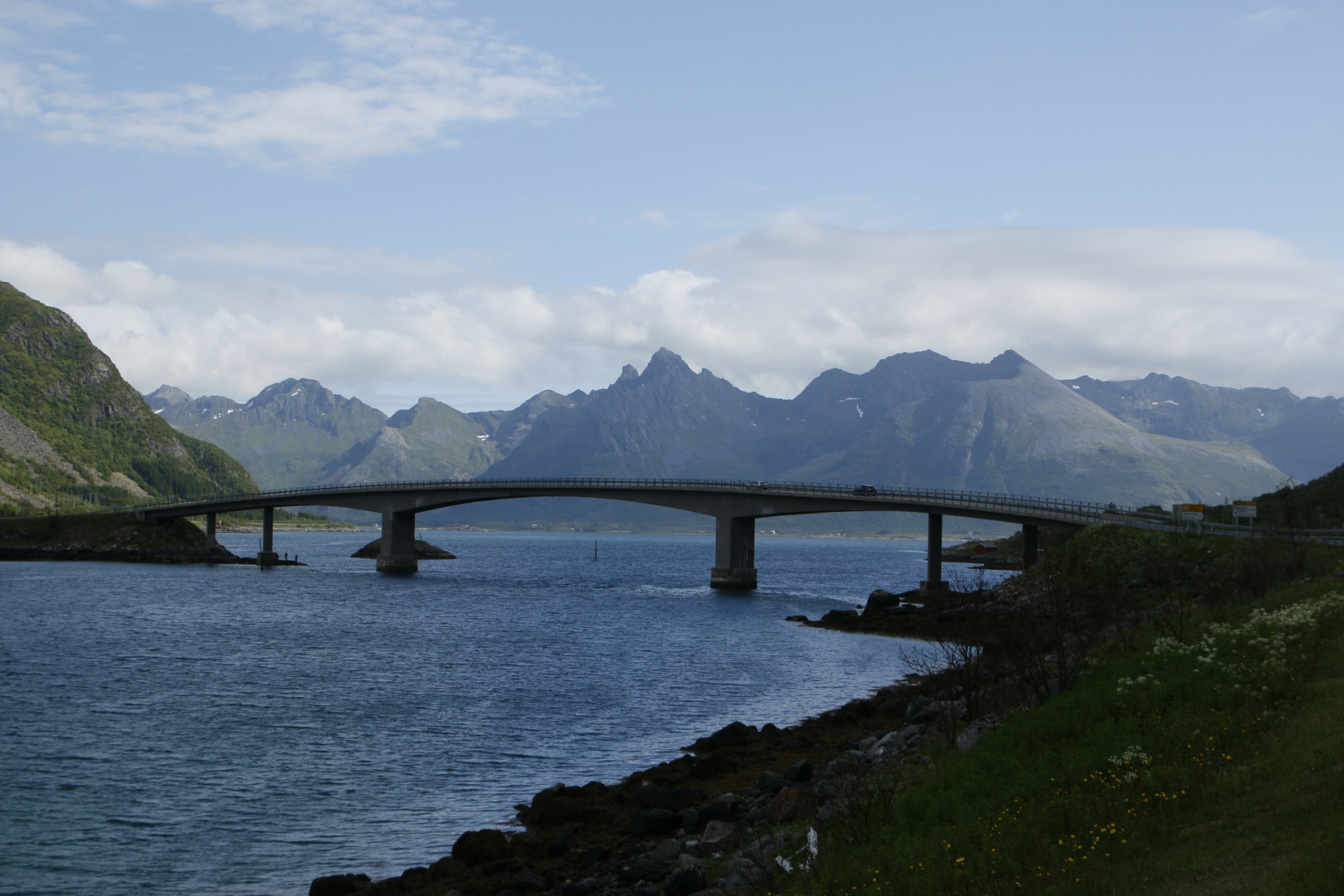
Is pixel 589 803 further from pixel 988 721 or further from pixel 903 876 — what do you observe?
pixel 903 876

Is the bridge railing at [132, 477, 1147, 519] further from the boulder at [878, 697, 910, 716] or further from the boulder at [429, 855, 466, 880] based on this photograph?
the boulder at [429, 855, 466, 880]

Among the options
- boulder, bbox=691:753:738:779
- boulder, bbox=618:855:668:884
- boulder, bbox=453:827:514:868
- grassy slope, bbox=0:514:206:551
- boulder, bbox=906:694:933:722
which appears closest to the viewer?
boulder, bbox=618:855:668:884

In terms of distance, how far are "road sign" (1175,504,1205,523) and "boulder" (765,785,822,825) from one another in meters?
66.4

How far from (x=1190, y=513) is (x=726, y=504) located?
159ft

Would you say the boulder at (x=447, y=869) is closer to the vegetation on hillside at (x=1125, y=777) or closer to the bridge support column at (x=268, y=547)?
the vegetation on hillside at (x=1125, y=777)

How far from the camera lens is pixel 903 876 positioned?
14500 millimetres

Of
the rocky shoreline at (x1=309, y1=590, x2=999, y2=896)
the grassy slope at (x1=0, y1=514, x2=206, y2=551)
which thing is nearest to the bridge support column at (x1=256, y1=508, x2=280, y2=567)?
the grassy slope at (x1=0, y1=514, x2=206, y2=551)

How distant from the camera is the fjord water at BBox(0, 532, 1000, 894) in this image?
25.1 meters

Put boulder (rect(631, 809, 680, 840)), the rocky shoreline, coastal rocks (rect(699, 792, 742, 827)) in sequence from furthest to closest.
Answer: coastal rocks (rect(699, 792, 742, 827))
boulder (rect(631, 809, 680, 840))
the rocky shoreline

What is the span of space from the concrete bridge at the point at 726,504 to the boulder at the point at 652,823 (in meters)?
67.1

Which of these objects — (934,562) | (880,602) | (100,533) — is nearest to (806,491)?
(934,562)

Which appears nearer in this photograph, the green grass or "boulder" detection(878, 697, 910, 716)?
the green grass

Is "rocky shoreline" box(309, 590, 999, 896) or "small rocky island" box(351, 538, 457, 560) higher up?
"rocky shoreline" box(309, 590, 999, 896)

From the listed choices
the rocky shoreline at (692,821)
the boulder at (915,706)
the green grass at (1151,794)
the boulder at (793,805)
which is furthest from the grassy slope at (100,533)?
the green grass at (1151,794)
